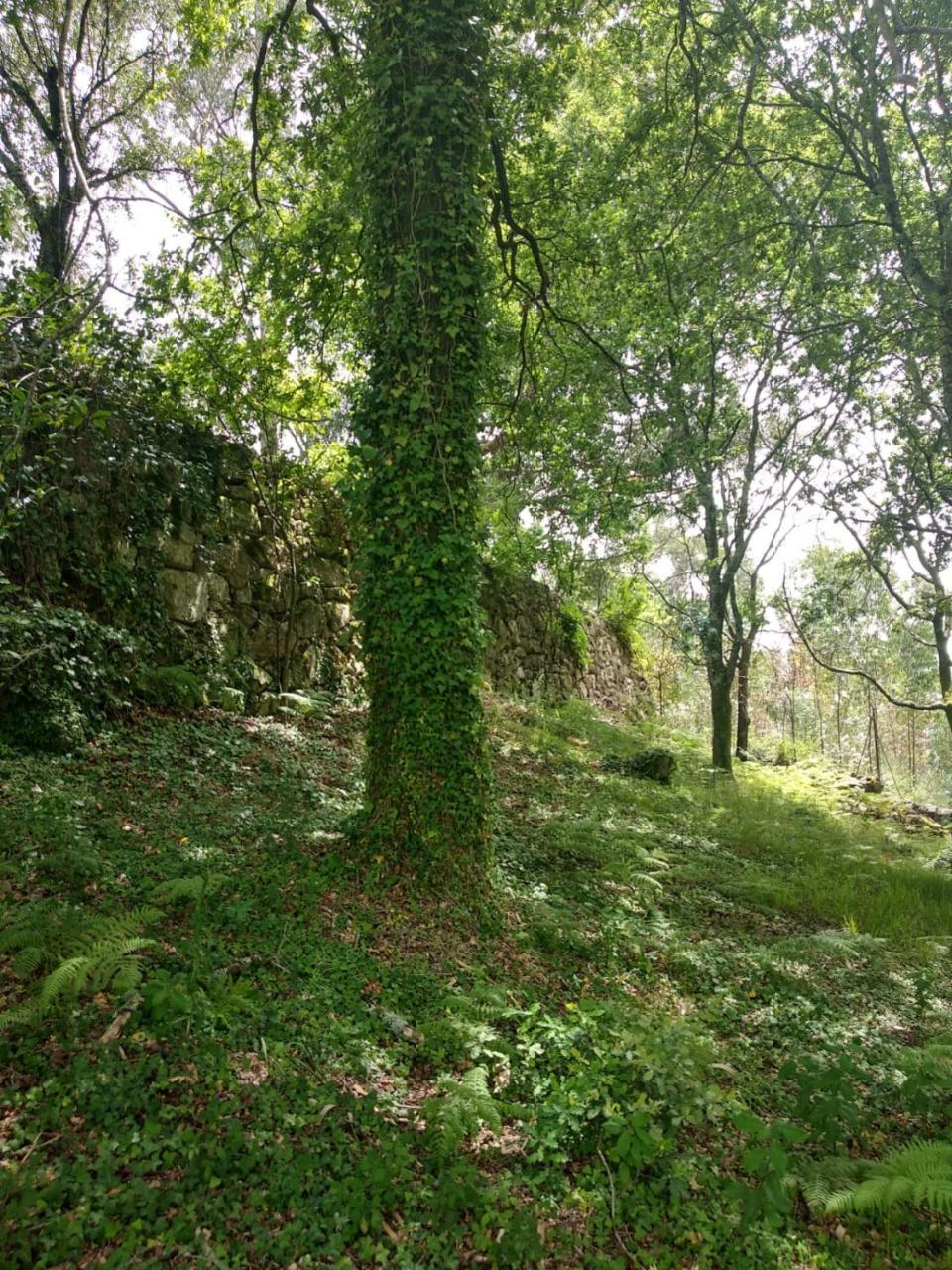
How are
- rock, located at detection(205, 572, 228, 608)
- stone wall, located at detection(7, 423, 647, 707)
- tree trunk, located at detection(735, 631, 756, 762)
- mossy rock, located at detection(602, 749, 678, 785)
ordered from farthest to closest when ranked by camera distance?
1. tree trunk, located at detection(735, 631, 756, 762)
2. mossy rock, located at detection(602, 749, 678, 785)
3. rock, located at detection(205, 572, 228, 608)
4. stone wall, located at detection(7, 423, 647, 707)

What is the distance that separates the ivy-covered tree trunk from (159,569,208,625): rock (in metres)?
3.53

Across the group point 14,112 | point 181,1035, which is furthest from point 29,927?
point 14,112

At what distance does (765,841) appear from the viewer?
779cm

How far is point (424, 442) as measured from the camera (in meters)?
4.46

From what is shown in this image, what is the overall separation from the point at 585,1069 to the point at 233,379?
7490 millimetres

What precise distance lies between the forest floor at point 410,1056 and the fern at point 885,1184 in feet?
0.11

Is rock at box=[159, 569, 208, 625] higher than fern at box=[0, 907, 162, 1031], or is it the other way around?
rock at box=[159, 569, 208, 625]

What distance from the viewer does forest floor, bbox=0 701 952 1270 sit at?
7.22ft

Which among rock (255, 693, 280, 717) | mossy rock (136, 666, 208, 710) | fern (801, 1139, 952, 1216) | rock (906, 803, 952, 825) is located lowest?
rock (906, 803, 952, 825)

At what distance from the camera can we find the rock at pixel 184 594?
23.9 ft

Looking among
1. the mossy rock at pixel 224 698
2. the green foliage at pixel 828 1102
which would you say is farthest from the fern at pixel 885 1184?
the mossy rock at pixel 224 698

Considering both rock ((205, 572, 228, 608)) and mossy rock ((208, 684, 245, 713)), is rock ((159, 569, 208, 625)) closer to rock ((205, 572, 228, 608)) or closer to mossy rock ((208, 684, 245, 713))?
rock ((205, 572, 228, 608))

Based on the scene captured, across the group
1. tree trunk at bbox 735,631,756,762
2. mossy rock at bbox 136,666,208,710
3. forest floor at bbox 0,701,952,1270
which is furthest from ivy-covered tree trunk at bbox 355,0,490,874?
tree trunk at bbox 735,631,756,762

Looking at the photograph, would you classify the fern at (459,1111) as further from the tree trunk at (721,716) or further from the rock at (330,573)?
the tree trunk at (721,716)
